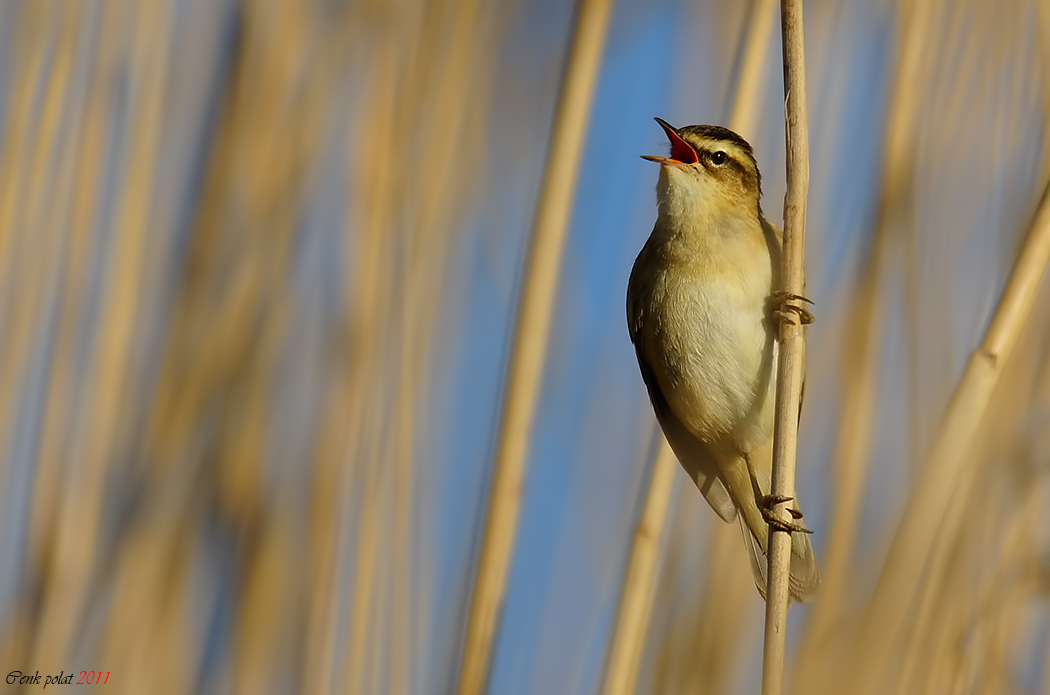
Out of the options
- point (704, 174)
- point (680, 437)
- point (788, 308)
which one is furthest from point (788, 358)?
point (680, 437)

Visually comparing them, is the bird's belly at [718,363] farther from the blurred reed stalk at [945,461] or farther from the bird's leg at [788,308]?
the blurred reed stalk at [945,461]

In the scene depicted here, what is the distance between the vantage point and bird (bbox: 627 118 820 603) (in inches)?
83.2

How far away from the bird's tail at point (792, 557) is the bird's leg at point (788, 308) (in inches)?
19.4

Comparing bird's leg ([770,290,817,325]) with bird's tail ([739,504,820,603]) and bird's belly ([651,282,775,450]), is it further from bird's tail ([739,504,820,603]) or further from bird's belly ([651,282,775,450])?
bird's tail ([739,504,820,603])

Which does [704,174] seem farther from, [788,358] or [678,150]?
[788,358]

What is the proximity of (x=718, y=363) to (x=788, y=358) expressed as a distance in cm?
60

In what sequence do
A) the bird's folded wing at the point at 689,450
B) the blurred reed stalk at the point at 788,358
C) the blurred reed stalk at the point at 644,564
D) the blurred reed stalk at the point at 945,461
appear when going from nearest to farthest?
1. the blurred reed stalk at the point at 788,358
2. the blurred reed stalk at the point at 945,461
3. the blurred reed stalk at the point at 644,564
4. the bird's folded wing at the point at 689,450

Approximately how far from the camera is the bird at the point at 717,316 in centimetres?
211

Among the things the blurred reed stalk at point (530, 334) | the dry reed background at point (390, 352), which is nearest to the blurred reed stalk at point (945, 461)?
the dry reed background at point (390, 352)

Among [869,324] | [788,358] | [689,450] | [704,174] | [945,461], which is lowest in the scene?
[689,450]

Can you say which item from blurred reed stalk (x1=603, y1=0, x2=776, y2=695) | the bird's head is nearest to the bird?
the bird's head

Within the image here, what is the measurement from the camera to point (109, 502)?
6.39 feet

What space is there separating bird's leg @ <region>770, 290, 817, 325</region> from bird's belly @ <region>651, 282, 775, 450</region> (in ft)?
0.30

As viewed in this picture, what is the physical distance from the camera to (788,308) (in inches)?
72.4
